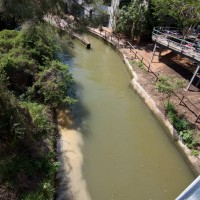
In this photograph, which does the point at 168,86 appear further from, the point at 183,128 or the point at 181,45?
the point at 181,45

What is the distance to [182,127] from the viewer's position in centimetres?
1366

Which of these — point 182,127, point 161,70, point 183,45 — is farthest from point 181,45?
point 182,127

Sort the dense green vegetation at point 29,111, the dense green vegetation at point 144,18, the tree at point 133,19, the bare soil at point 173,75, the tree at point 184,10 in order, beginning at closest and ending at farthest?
the dense green vegetation at point 29,111, the bare soil at point 173,75, the tree at point 184,10, the dense green vegetation at point 144,18, the tree at point 133,19

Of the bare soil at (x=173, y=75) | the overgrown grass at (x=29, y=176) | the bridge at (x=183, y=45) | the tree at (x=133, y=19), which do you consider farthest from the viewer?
the tree at (x=133, y=19)

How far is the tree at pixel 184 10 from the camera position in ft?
62.7

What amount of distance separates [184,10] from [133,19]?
246 inches

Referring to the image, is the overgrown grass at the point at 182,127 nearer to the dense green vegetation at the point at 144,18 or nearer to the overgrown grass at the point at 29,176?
the overgrown grass at the point at 29,176

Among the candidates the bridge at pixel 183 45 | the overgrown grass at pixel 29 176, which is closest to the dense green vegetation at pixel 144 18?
the bridge at pixel 183 45

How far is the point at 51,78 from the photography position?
14383 mm

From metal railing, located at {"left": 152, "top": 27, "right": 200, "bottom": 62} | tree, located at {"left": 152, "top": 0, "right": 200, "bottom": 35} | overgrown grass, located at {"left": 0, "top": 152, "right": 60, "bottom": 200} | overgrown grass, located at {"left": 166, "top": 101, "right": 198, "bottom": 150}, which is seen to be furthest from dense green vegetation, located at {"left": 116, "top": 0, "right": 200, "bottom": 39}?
overgrown grass, located at {"left": 0, "top": 152, "right": 60, "bottom": 200}

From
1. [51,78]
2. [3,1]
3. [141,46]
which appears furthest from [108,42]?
[3,1]

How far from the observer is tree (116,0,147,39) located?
25047mm

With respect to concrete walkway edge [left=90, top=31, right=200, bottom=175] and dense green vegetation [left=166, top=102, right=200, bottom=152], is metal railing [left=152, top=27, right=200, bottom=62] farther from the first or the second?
dense green vegetation [left=166, top=102, right=200, bottom=152]

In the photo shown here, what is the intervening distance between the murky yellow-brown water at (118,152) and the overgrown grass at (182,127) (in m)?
0.71
